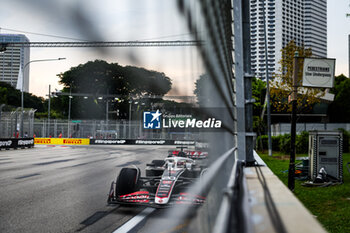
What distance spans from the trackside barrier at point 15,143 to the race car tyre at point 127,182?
17088mm

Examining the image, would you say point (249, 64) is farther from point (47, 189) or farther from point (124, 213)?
point (47, 189)

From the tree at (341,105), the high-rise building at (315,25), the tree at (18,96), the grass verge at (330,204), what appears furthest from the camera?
the tree at (341,105)

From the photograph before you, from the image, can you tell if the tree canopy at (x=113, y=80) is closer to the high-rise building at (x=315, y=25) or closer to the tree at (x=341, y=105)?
the high-rise building at (x=315, y=25)

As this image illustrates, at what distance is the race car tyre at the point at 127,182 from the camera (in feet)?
19.7

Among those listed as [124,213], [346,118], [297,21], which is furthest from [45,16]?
[346,118]

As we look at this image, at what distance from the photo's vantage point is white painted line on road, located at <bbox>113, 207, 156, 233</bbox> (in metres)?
4.40

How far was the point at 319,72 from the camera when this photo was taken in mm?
6016

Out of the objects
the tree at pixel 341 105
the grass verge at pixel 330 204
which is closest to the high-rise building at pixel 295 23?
the grass verge at pixel 330 204

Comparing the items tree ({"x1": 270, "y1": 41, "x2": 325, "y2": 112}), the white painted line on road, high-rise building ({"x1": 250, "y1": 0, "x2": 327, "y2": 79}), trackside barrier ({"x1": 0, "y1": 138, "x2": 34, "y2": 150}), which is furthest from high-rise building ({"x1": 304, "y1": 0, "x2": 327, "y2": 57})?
trackside barrier ({"x1": 0, "y1": 138, "x2": 34, "y2": 150})

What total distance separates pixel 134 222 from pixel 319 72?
377 centimetres

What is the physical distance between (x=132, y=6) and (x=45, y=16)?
0.53 ft

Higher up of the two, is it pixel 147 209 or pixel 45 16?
pixel 45 16

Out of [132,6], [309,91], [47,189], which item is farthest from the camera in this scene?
[309,91]

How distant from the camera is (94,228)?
4.56 metres
